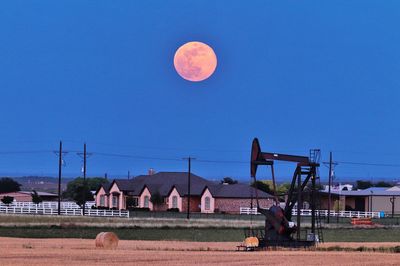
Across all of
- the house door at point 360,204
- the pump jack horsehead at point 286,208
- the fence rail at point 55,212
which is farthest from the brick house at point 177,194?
the pump jack horsehead at point 286,208

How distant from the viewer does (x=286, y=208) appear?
3681 centimetres

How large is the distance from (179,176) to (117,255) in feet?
283

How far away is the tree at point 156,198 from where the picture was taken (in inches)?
4119

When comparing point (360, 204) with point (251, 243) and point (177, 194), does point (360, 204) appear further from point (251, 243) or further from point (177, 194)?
point (251, 243)

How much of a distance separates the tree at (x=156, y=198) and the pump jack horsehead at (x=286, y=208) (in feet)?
218

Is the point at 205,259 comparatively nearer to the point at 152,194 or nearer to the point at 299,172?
the point at 299,172

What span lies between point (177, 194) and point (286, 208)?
224 ft

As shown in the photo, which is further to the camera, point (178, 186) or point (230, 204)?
point (178, 186)

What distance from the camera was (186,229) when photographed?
186 feet

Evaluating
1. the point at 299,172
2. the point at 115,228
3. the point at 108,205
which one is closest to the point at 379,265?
the point at 299,172

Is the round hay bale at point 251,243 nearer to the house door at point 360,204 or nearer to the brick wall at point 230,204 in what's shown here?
the brick wall at point 230,204

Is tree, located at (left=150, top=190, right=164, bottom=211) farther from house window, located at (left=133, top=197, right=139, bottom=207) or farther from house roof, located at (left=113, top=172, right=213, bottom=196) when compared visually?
house window, located at (left=133, top=197, right=139, bottom=207)

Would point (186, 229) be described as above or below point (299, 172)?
below

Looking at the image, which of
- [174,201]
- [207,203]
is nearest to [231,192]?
[207,203]
